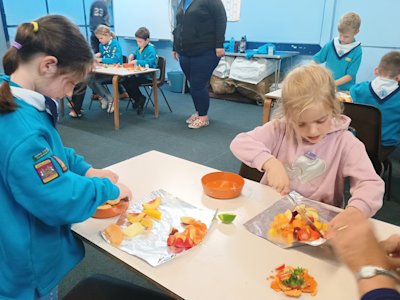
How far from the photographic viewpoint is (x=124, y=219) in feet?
3.55

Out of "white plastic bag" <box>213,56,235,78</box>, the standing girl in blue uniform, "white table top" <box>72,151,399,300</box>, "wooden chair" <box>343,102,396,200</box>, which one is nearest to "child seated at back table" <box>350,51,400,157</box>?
"wooden chair" <box>343,102,396,200</box>

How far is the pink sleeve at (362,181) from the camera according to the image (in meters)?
1.12

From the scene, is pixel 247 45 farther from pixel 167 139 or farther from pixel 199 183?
pixel 199 183

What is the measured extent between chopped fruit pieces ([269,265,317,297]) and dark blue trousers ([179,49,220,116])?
3.42 meters

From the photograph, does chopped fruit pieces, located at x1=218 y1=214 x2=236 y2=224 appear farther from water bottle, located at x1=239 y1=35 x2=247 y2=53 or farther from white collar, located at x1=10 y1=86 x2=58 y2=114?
water bottle, located at x1=239 y1=35 x2=247 y2=53

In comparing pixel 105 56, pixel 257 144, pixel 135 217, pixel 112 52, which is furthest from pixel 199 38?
pixel 135 217

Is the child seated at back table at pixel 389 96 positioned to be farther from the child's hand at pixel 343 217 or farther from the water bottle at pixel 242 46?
the water bottle at pixel 242 46

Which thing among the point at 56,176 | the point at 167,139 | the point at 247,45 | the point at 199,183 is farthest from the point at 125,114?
the point at 56,176

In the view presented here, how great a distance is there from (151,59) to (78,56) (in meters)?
3.91

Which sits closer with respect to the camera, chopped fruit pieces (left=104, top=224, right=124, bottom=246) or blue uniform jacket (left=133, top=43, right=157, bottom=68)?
chopped fruit pieces (left=104, top=224, right=124, bottom=246)

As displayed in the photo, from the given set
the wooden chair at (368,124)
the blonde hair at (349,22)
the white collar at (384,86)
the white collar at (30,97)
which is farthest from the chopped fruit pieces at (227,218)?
the blonde hair at (349,22)

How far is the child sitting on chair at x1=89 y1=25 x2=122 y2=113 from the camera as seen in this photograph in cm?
485

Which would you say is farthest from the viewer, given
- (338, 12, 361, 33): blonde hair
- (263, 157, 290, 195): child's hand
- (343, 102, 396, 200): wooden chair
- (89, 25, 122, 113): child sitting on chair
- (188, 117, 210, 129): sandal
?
(89, 25, 122, 113): child sitting on chair

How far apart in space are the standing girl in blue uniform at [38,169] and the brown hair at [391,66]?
7.16 ft
